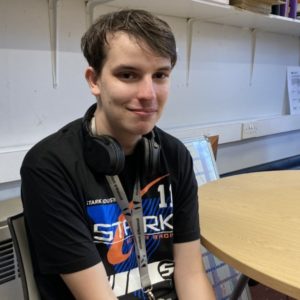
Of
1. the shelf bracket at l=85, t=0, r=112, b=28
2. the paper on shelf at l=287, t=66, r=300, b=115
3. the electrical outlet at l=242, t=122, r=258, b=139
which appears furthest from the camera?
the paper on shelf at l=287, t=66, r=300, b=115

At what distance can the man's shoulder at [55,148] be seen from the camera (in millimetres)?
839

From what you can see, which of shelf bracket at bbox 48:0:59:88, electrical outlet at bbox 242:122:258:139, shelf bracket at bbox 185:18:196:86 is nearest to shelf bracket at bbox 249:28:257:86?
electrical outlet at bbox 242:122:258:139

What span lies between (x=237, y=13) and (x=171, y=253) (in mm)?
1519

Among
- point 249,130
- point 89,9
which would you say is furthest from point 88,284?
point 249,130

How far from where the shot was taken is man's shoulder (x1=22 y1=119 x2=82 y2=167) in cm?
84

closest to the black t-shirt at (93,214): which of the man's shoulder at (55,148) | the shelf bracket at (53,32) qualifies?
the man's shoulder at (55,148)

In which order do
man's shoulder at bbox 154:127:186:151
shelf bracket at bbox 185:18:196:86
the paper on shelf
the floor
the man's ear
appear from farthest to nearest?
1. the paper on shelf
2. shelf bracket at bbox 185:18:196:86
3. the floor
4. man's shoulder at bbox 154:127:186:151
5. the man's ear

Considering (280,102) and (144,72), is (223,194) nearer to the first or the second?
(144,72)

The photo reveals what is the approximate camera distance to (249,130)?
259 centimetres

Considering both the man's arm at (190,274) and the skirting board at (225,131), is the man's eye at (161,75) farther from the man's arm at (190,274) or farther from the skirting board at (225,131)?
the skirting board at (225,131)

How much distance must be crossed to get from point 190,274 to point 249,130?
1768 millimetres

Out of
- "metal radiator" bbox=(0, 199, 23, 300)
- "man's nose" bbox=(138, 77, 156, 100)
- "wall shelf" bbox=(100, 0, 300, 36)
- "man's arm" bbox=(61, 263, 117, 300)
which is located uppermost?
"wall shelf" bbox=(100, 0, 300, 36)

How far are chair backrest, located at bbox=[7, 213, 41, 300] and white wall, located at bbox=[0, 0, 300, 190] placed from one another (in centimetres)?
68

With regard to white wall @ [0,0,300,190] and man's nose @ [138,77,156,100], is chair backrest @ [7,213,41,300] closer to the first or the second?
man's nose @ [138,77,156,100]
